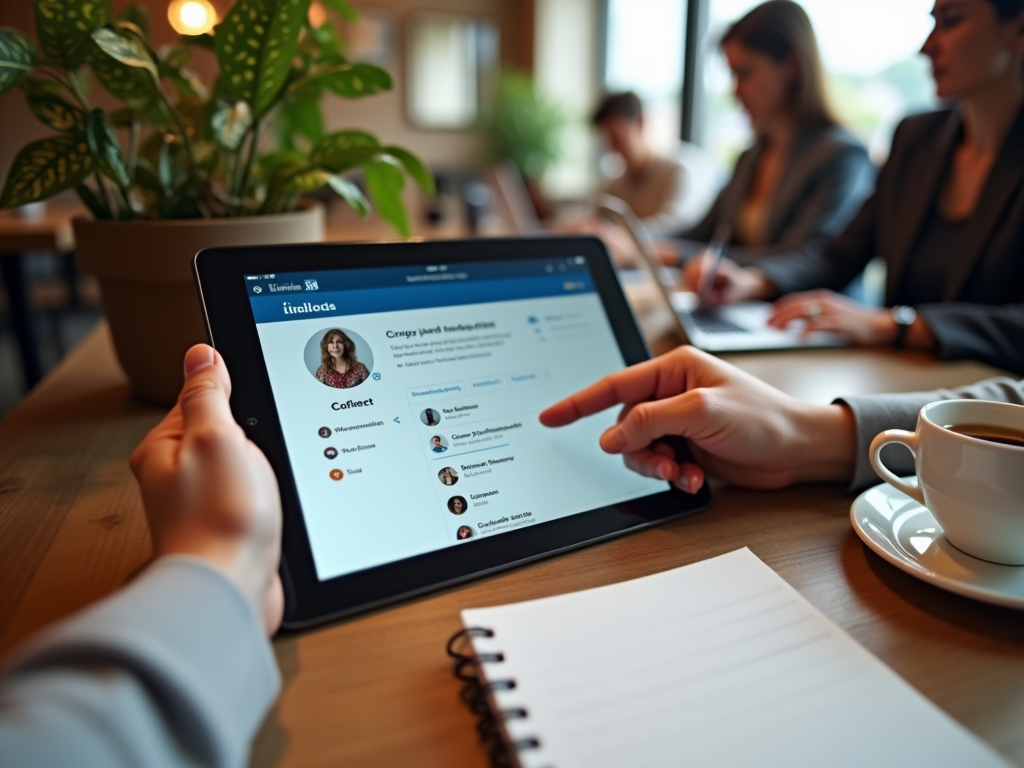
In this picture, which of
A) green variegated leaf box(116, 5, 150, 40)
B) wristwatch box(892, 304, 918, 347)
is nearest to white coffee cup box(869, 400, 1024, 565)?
wristwatch box(892, 304, 918, 347)

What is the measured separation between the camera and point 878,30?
148 cm

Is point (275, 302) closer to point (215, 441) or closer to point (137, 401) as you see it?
point (215, 441)

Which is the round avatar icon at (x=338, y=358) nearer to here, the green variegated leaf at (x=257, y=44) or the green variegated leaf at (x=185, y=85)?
the green variegated leaf at (x=257, y=44)

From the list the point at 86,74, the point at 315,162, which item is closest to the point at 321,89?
the point at 315,162

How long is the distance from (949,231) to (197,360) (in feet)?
4.69

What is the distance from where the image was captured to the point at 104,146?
0.62 metres

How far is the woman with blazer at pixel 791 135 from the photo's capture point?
1.89 m

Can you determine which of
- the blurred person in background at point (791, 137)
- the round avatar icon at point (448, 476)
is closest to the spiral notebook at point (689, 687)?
the round avatar icon at point (448, 476)

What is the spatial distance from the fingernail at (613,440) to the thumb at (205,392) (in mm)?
287

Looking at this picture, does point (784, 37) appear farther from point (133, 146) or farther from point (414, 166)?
point (133, 146)

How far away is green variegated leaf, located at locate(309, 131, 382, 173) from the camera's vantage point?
756 millimetres

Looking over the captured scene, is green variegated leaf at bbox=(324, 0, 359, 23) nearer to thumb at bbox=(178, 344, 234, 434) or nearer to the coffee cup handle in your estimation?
thumb at bbox=(178, 344, 234, 434)

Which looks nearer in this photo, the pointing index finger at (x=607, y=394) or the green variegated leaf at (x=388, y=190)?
the pointing index finger at (x=607, y=394)

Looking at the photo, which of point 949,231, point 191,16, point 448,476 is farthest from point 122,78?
point 949,231
